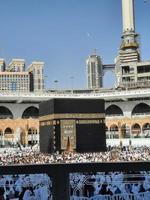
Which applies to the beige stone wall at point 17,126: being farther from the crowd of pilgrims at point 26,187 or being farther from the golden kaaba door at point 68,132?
the crowd of pilgrims at point 26,187

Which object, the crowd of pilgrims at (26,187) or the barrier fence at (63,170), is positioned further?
the crowd of pilgrims at (26,187)

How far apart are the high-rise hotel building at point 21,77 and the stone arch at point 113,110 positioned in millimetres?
85566

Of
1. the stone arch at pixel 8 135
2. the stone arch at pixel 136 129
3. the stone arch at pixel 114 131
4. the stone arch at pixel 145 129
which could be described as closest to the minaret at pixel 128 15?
the stone arch at pixel 145 129

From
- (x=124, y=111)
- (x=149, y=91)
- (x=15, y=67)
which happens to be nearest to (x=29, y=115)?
(x=124, y=111)

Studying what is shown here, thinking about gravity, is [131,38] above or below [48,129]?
above

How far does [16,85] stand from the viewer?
6639 inches

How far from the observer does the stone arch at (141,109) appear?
78375 mm

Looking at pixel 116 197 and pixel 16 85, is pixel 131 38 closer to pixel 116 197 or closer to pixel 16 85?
pixel 16 85

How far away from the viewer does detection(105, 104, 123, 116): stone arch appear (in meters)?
80.1

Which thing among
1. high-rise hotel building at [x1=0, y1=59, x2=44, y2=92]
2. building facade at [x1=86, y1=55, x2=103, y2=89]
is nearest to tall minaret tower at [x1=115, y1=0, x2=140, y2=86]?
high-rise hotel building at [x1=0, y1=59, x2=44, y2=92]

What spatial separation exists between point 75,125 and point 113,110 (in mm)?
38347

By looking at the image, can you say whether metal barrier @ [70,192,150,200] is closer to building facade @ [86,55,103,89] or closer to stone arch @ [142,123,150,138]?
stone arch @ [142,123,150,138]

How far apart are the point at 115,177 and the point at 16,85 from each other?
165m

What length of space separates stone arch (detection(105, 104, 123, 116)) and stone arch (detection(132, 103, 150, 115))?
274cm
